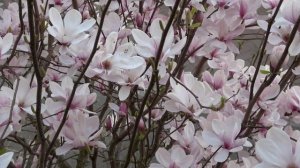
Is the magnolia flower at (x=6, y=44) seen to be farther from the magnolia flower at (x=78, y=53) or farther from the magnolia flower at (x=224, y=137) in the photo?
the magnolia flower at (x=224, y=137)

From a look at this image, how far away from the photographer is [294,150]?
2.40ft

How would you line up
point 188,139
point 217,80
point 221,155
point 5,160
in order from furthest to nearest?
point 217,80, point 188,139, point 221,155, point 5,160

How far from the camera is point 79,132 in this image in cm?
94

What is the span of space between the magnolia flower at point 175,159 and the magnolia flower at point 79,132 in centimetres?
11

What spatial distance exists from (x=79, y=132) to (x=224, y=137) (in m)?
0.26

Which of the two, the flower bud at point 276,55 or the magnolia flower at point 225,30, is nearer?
the flower bud at point 276,55

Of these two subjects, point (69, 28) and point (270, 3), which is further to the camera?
point (270, 3)

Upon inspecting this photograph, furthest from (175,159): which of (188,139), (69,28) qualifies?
(69,28)

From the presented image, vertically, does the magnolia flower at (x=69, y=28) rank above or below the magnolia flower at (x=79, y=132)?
above

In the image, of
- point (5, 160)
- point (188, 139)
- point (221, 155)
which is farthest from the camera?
point (188, 139)

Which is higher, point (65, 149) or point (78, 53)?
point (78, 53)

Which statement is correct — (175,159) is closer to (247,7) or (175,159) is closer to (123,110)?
(123,110)

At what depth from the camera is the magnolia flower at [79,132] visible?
0.94 meters

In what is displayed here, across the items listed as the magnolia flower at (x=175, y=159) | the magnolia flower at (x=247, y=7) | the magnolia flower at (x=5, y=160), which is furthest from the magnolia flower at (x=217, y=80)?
the magnolia flower at (x=5, y=160)
